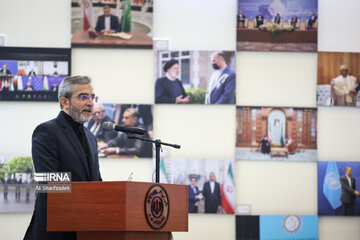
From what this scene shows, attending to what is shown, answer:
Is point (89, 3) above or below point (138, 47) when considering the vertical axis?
above

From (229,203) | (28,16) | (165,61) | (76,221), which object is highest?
(28,16)

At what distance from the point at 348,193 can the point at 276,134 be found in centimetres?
98

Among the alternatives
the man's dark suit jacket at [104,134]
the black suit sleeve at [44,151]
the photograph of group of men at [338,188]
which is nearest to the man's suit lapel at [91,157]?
the black suit sleeve at [44,151]

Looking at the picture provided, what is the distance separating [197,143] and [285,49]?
54.0 inches

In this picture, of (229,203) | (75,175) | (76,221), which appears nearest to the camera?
(76,221)

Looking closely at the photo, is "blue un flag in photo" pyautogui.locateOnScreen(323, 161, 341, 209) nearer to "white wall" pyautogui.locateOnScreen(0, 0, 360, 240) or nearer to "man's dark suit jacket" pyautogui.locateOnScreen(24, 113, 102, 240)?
"white wall" pyautogui.locateOnScreen(0, 0, 360, 240)

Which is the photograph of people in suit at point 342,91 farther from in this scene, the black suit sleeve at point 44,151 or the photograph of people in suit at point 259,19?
the black suit sleeve at point 44,151

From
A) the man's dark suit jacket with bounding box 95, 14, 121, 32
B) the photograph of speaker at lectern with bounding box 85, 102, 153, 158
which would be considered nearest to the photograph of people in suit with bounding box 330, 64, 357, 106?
the photograph of speaker at lectern with bounding box 85, 102, 153, 158

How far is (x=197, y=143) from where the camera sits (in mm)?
6355

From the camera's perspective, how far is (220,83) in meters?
6.34

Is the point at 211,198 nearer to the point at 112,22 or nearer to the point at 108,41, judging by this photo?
the point at 108,41

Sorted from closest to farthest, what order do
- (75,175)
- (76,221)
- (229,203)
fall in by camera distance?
(76,221) < (75,175) < (229,203)

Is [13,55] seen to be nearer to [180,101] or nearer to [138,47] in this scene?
[138,47]

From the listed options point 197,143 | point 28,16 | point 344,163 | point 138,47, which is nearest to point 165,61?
point 138,47
